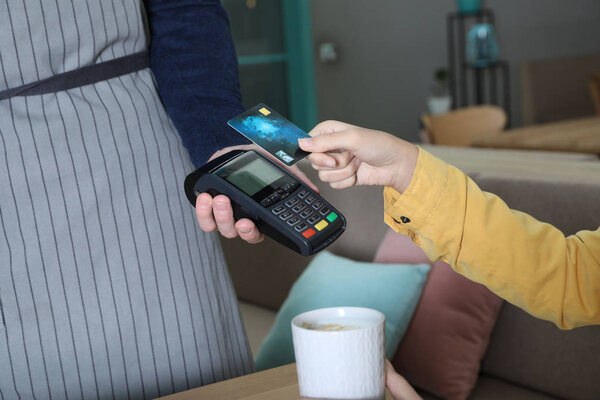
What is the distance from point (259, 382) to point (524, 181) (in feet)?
3.13

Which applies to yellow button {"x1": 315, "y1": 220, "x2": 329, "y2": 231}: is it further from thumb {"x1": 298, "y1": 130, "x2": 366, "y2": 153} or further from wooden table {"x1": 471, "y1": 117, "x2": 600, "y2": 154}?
wooden table {"x1": 471, "y1": 117, "x2": 600, "y2": 154}

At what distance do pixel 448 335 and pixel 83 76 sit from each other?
1.00 m

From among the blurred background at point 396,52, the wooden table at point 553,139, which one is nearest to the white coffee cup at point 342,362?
the wooden table at point 553,139

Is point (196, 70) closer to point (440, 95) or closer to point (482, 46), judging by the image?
point (482, 46)

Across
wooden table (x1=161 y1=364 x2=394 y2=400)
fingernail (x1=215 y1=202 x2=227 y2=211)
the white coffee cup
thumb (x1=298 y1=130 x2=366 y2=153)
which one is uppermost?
thumb (x1=298 y1=130 x2=366 y2=153)

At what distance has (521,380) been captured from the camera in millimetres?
1557

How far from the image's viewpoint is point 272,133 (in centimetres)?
71

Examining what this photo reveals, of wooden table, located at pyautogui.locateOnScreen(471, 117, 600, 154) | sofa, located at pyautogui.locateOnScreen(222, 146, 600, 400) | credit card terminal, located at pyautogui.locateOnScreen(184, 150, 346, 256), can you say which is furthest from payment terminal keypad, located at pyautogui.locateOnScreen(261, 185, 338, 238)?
wooden table, located at pyautogui.locateOnScreen(471, 117, 600, 154)

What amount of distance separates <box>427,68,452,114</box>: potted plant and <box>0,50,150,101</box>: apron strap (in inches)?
180

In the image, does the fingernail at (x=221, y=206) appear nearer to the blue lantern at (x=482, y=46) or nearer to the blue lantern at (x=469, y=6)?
the blue lantern at (x=482, y=46)

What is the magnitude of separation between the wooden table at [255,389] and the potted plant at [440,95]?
471 cm

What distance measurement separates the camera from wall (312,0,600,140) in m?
5.66

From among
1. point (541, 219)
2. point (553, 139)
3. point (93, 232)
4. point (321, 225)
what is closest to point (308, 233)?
point (321, 225)

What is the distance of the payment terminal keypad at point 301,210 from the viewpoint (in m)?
0.70
